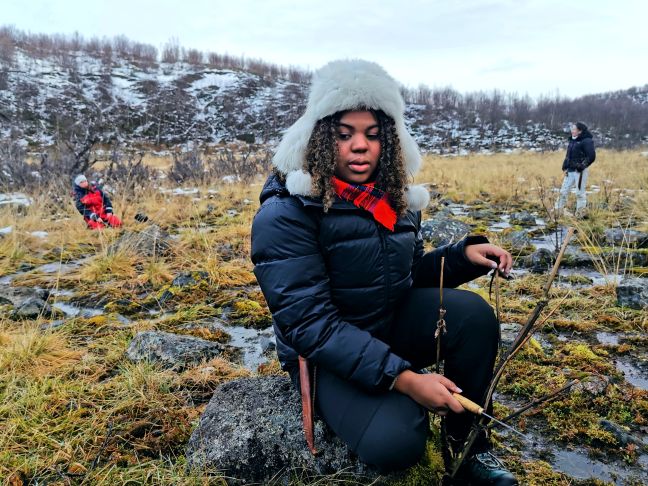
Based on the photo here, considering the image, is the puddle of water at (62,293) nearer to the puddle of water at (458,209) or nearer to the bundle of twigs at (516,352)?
the bundle of twigs at (516,352)

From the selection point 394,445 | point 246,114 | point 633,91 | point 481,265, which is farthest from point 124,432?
point 633,91

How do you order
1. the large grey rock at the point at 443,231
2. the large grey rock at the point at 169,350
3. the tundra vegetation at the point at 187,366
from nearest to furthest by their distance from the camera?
the tundra vegetation at the point at 187,366 < the large grey rock at the point at 169,350 < the large grey rock at the point at 443,231

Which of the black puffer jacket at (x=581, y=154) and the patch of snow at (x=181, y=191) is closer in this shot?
the black puffer jacket at (x=581, y=154)

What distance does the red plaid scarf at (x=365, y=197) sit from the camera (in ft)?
5.01

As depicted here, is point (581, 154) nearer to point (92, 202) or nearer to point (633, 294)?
point (633, 294)

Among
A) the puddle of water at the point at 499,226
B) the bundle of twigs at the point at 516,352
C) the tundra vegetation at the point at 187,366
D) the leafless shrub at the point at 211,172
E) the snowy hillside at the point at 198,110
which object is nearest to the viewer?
the bundle of twigs at the point at 516,352

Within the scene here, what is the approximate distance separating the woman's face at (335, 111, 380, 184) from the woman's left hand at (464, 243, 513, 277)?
1.84 feet

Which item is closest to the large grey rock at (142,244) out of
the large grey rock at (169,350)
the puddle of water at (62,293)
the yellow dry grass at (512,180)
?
the puddle of water at (62,293)

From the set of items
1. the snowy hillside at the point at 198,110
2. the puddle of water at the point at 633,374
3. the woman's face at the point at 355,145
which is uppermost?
the snowy hillside at the point at 198,110

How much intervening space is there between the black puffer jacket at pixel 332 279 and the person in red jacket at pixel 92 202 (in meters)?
5.56

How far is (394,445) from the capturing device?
1315 mm

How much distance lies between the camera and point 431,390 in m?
1.24

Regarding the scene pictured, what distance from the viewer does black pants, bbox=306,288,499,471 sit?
4.37ft

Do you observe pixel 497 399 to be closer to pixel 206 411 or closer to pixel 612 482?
pixel 612 482
